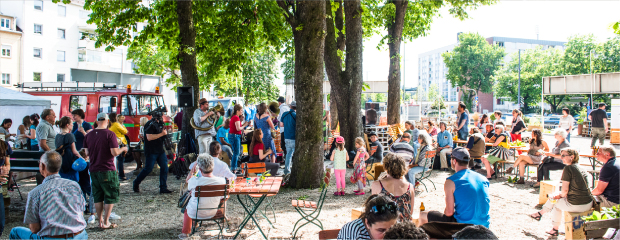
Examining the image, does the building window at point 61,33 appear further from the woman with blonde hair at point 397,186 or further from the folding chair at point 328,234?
the folding chair at point 328,234

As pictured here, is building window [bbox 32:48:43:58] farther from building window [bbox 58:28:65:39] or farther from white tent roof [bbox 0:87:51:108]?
white tent roof [bbox 0:87:51:108]

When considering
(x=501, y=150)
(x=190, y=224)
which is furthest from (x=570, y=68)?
(x=190, y=224)

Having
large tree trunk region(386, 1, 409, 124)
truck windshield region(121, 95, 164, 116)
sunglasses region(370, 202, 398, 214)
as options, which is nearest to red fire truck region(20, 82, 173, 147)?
truck windshield region(121, 95, 164, 116)

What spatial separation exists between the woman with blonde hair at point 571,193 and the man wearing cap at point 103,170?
5970 mm

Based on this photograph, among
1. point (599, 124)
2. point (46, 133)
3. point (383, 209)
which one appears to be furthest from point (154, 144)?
point (599, 124)

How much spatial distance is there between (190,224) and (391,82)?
11.9m

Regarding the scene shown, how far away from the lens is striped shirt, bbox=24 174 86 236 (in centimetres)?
341

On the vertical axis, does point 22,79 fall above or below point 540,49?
below

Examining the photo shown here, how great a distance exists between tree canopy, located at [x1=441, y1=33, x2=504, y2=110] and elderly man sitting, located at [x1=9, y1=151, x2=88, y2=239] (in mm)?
58085

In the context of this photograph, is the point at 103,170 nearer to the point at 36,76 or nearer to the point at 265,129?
the point at 265,129

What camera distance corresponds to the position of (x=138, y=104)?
14406 mm

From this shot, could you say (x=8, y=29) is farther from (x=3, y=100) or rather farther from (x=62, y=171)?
(x=62, y=171)

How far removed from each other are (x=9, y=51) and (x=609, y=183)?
40.0 meters

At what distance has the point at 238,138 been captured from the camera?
984 centimetres
